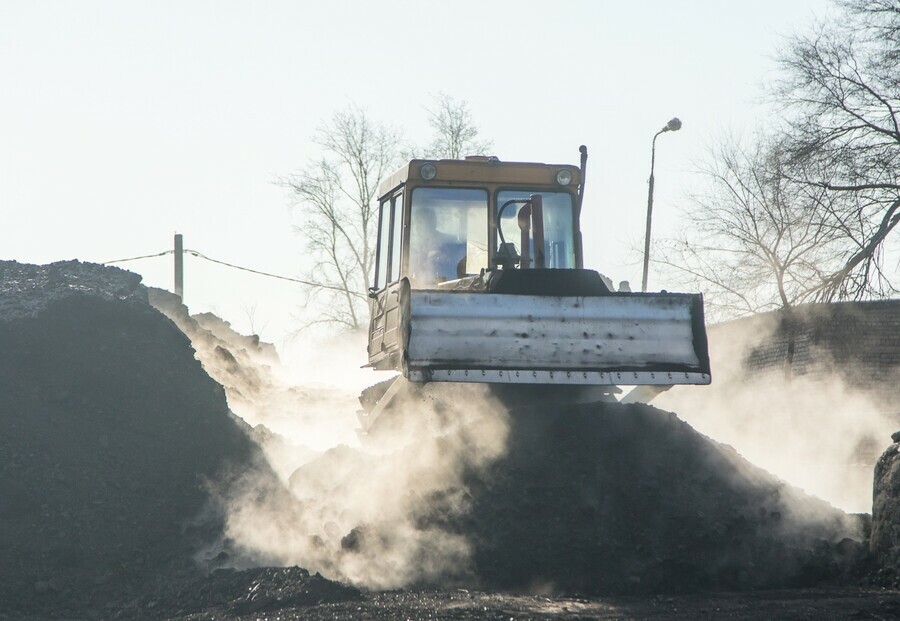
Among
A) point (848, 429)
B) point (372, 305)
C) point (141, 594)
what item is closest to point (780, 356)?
point (848, 429)

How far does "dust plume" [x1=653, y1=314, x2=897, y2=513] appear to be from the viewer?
21.5m

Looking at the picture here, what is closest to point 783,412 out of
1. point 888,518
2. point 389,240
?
point 389,240

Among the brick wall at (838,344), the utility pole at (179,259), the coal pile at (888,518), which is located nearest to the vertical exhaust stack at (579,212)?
the coal pile at (888,518)

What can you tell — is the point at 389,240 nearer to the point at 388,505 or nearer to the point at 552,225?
the point at 552,225

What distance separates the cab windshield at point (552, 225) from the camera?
1200 cm

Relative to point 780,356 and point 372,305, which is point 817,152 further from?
point 372,305

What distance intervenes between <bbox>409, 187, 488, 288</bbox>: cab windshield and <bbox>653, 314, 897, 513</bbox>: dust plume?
8209 millimetres

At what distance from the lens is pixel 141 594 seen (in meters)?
9.70

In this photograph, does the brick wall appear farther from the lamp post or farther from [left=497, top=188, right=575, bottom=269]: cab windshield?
[left=497, top=188, right=575, bottom=269]: cab windshield

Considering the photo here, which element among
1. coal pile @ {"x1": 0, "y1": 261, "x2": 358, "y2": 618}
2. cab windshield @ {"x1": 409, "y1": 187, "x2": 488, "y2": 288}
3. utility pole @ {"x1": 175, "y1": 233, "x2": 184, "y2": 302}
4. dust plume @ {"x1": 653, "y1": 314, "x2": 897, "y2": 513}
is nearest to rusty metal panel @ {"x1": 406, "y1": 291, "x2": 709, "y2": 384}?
cab windshield @ {"x1": 409, "y1": 187, "x2": 488, "y2": 288}

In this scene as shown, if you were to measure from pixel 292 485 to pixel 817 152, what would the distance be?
13.2 metres

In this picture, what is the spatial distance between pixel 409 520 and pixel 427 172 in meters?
3.73

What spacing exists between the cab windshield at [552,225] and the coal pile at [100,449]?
371cm

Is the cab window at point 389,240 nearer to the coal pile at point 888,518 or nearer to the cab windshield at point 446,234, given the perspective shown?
the cab windshield at point 446,234
